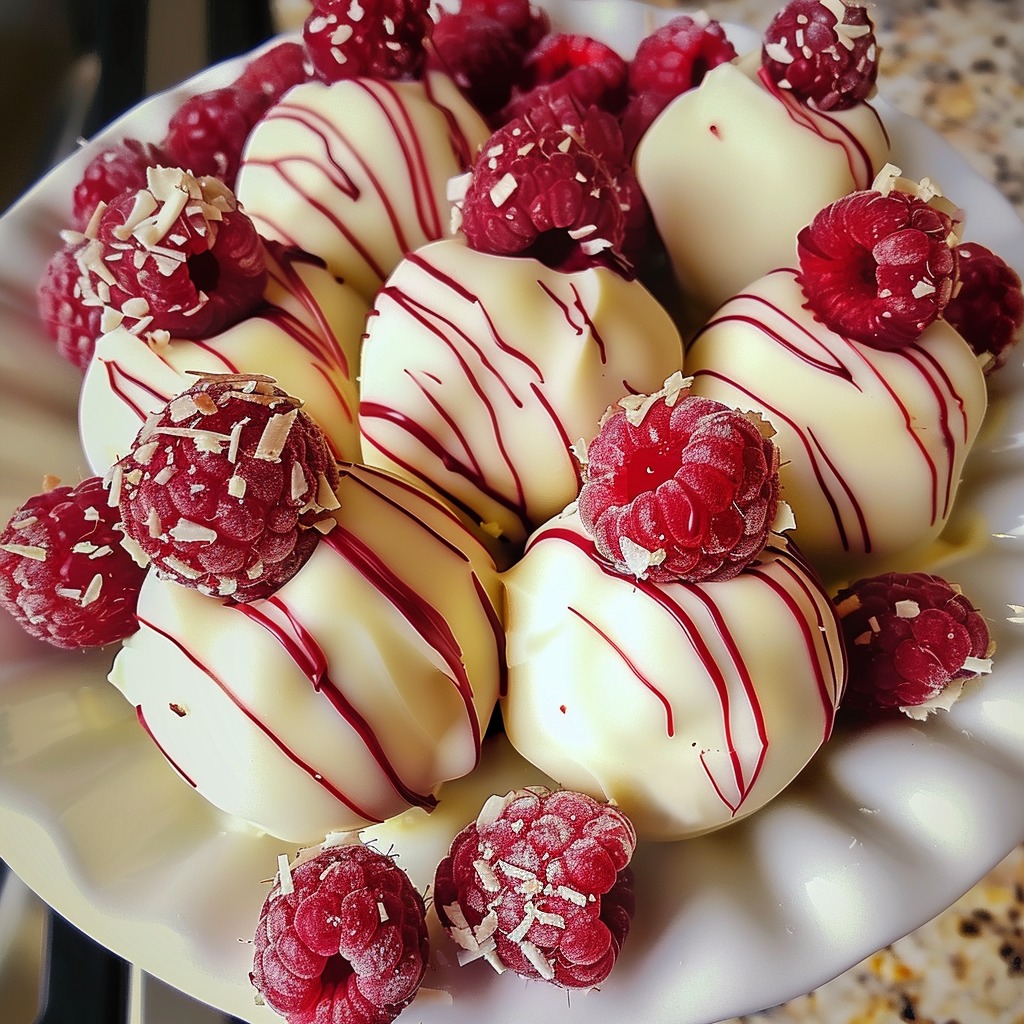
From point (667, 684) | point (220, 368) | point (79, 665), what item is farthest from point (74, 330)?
point (667, 684)

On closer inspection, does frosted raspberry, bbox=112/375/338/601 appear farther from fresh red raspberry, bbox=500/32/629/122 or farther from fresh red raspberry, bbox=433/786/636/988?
fresh red raspberry, bbox=500/32/629/122

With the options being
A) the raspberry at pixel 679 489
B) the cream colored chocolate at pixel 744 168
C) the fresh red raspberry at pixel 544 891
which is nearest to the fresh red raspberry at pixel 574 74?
the cream colored chocolate at pixel 744 168

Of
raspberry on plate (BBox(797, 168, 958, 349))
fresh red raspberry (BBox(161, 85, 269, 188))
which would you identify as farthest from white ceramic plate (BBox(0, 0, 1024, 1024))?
→ fresh red raspberry (BBox(161, 85, 269, 188))

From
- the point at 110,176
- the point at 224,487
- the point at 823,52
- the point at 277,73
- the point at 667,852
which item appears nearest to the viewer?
the point at 224,487

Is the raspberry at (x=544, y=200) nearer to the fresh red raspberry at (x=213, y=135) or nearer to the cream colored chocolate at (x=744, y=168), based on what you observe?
the cream colored chocolate at (x=744, y=168)

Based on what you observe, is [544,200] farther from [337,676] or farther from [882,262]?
[337,676]

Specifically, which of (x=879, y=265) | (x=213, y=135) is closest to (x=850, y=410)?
(x=879, y=265)
